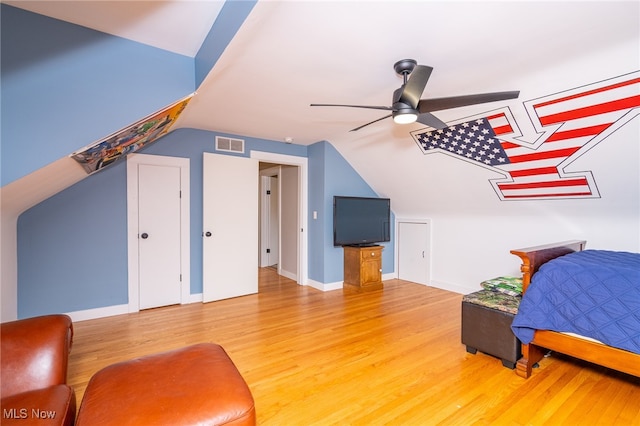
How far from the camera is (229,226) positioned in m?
4.09

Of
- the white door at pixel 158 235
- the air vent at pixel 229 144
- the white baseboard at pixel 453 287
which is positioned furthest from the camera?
the white baseboard at pixel 453 287

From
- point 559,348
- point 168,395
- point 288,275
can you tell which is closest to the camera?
point 168,395

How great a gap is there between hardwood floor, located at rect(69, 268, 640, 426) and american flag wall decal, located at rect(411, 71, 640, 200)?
167cm

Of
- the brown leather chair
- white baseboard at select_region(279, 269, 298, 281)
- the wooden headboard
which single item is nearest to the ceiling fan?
the wooden headboard

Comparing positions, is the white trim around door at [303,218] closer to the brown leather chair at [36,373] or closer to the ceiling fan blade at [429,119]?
the ceiling fan blade at [429,119]

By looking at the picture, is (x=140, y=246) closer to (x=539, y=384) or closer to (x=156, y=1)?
(x=156, y=1)

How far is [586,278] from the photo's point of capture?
201cm

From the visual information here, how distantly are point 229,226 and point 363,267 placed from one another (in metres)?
2.02

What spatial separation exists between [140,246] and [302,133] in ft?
8.14

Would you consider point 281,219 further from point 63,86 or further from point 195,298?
point 63,86

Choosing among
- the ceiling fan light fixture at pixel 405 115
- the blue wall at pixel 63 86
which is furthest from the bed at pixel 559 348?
the blue wall at pixel 63 86

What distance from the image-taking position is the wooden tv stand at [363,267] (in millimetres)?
4387

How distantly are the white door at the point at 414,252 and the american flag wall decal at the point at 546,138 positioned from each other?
56.6 inches

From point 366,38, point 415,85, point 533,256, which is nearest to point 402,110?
point 415,85
